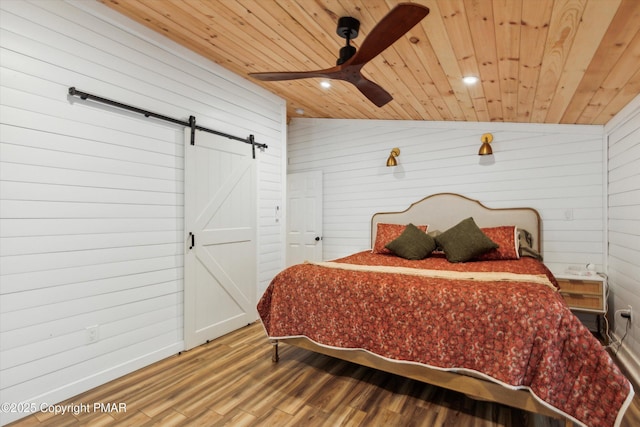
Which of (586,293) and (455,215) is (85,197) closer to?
(455,215)

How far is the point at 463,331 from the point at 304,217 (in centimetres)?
358

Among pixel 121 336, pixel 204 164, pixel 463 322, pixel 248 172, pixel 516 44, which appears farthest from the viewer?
pixel 248 172

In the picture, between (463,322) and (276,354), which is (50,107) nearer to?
(276,354)

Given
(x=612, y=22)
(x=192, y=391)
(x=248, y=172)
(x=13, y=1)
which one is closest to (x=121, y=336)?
(x=192, y=391)

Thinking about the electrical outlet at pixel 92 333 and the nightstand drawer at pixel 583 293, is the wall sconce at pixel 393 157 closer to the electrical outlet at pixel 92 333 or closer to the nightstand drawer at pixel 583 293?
the nightstand drawer at pixel 583 293

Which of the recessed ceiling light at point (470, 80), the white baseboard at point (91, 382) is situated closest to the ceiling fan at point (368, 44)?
the recessed ceiling light at point (470, 80)

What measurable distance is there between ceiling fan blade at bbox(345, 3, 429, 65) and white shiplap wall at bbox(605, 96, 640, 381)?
2.15m

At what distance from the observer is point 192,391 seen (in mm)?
2258

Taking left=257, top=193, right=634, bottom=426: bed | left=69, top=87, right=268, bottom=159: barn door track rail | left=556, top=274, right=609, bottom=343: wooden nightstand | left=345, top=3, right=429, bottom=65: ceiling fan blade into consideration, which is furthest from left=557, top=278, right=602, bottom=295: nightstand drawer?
left=69, top=87, right=268, bottom=159: barn door track rail

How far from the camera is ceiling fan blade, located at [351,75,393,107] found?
7.63ft

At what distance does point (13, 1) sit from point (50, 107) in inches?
25.2

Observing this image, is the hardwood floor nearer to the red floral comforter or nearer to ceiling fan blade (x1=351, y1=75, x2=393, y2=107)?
the red floral comforter

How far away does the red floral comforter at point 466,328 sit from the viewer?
1548 millimetres

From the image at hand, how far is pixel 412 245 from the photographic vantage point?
349 cm
